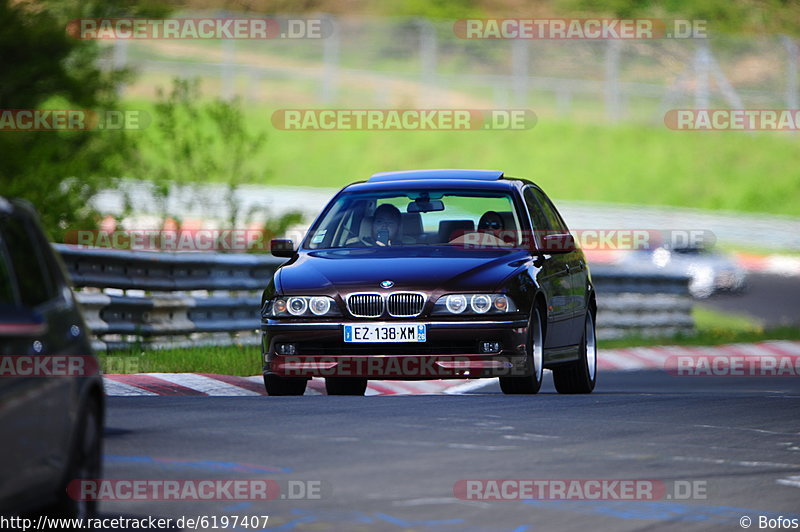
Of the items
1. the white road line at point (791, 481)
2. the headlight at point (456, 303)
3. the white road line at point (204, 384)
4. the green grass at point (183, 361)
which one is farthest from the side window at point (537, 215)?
the white road line at point (791, 481)

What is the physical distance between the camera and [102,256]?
49.6 ft

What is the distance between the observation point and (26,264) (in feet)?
21.1

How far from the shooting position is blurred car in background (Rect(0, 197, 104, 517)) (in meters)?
5.54

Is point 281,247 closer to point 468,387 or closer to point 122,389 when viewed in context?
point 122,389

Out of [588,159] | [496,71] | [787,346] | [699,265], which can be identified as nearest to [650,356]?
[787,346]

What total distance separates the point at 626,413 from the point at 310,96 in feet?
154

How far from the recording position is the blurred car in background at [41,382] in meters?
5.54

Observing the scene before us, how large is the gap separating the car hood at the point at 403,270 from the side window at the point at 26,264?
5.35 m

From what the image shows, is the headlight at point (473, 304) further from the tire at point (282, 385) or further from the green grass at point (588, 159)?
the green grass at point (588, 159)

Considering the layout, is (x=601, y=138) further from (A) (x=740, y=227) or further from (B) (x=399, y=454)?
(B) (x=399, y=454)

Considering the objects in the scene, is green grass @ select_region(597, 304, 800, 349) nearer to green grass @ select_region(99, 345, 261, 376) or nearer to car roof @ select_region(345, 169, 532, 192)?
green grass @ select_region(99, 345, 261, 376)

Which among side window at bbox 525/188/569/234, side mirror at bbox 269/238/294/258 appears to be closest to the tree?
side window at bbox 525/188/569/234

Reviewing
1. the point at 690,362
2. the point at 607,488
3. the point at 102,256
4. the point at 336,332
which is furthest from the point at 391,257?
the point at 690,362

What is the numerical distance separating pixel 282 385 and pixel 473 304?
165 cm
